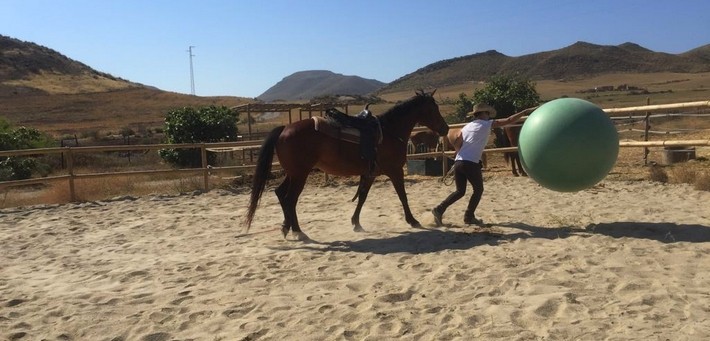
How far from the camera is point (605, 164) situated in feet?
18.3

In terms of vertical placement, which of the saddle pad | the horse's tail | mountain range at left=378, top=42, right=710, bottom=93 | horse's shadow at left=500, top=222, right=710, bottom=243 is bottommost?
horse's shadow at left=500, top=222, right=710, bottom=243

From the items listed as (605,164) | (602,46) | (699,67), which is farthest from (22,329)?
(602,46)

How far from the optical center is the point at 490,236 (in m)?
5.95

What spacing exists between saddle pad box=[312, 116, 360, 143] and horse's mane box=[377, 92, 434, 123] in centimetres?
51

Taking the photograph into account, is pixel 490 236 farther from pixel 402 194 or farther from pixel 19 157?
pixel 19 157

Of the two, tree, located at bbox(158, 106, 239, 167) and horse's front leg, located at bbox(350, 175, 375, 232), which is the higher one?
tree, located at bbox(158, 106, 239, 167)

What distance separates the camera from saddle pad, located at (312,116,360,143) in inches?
254

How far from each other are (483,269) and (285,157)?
111 inches

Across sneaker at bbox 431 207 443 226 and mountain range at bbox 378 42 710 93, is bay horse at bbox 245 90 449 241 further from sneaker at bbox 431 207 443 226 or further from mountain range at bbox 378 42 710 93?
mountain range at bbox 378 42 710 93

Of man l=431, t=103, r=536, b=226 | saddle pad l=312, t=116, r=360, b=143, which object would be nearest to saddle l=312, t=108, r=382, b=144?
saddle pad l=312, t=116, r=360, b=143

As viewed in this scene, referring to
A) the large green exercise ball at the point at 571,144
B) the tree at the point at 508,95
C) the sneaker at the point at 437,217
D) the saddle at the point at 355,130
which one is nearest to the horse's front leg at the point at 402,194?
the sneaker at the point at 437,217

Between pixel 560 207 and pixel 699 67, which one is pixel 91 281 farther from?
pixel 699 67

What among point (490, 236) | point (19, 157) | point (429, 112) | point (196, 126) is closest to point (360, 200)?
point (429, 112)

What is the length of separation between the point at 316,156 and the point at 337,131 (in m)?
0.39
